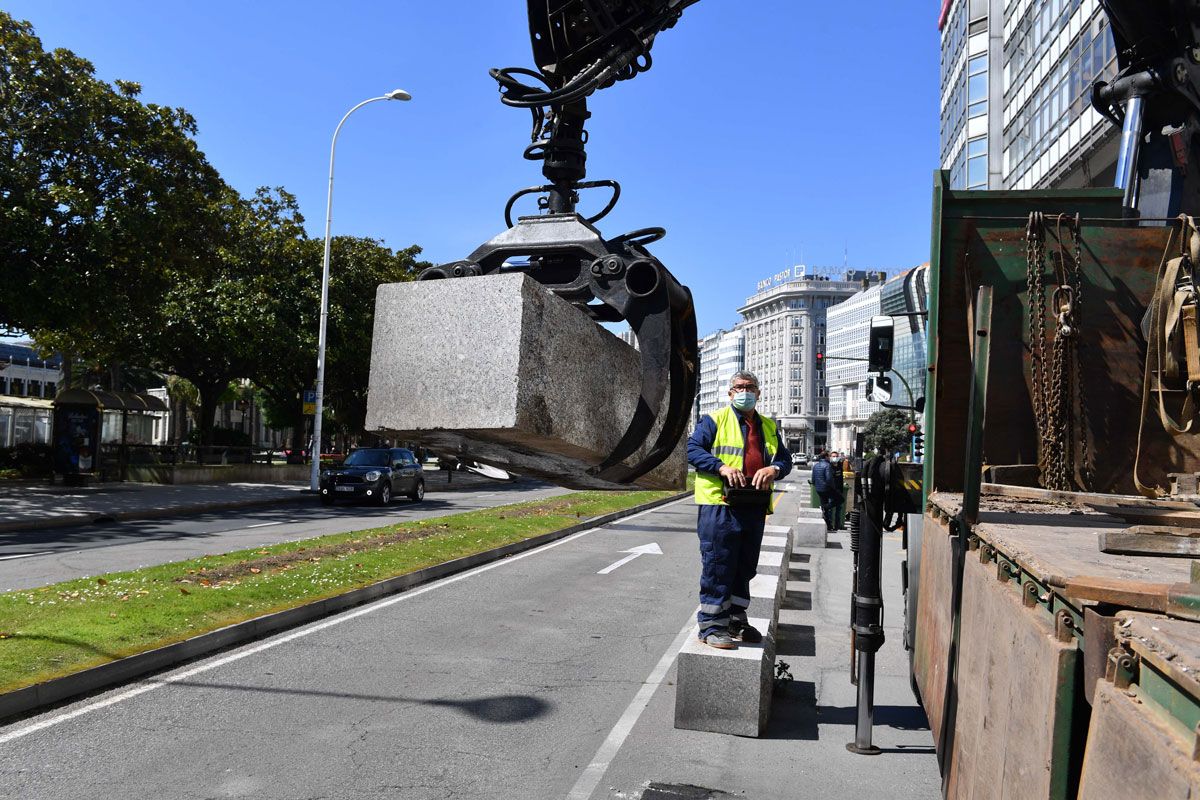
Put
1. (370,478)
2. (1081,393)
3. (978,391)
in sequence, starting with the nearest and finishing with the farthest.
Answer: (978,391) → (1081,393) → (370,478)

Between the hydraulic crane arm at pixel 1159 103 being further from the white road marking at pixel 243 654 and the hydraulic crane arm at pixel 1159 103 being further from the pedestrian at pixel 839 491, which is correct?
the pedestrian at pixel 839 491

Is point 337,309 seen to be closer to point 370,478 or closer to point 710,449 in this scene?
point 370,478

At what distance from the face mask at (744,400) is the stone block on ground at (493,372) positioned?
226 cm

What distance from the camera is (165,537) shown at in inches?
648

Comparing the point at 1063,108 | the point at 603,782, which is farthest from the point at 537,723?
the point at 1063,108

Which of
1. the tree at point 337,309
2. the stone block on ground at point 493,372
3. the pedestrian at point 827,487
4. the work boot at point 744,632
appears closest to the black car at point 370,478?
the tree at point 337,309

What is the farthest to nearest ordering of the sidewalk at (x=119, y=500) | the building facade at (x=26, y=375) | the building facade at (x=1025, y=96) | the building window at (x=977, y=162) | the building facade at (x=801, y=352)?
the building facade at (x=801, y=352) < the building facade at (x=26, y=375) < the building window at (x=977, y=162) < the building facade at (x=1025, y=96) < the sidewalk at (x=119, y=500)

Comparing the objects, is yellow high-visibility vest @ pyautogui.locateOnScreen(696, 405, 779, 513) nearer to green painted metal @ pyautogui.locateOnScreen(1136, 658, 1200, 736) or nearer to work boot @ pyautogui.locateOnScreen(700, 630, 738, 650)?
work boot @ pyautogui.locateOnScreen(700, 630, 738, 650)

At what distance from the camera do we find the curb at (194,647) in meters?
5.94

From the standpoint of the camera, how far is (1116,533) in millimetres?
2572

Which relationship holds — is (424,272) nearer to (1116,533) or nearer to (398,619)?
(1116,533)

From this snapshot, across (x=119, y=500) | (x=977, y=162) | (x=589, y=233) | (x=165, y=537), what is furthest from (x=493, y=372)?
(x=977, y=162)

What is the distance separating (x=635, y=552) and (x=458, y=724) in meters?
9.66

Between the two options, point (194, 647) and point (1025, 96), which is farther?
point (1025, 96)
